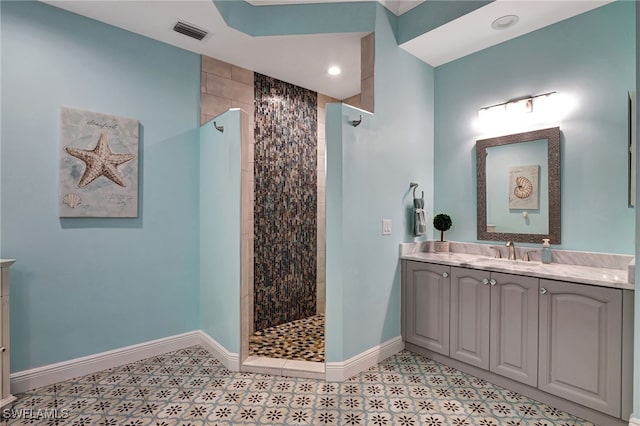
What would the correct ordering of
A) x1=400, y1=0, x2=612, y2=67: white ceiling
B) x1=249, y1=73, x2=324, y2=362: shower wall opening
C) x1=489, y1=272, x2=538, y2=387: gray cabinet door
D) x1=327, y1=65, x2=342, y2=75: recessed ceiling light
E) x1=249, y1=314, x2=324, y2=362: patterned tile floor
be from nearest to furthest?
x1=489, y1=272, x2=538, y2=387: gray cabinet door → x1=400, y1=0, x2=612, y2=67: white ceiling → x1=249, y1=314, x2=324, y2=362: patterned tile floor → x1=327, y1=65, x2=342, y2=75: recessed ceiling light → x1=249, y1=73, x2=324, y2=362: shower wall opening

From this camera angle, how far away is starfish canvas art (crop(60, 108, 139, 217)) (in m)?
2.31

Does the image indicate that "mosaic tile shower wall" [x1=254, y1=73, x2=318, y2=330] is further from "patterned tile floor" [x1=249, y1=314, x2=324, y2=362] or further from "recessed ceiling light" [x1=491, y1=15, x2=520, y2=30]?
"recessed ceiling light" [x1=491, y1=15, x2=520, y2=30]

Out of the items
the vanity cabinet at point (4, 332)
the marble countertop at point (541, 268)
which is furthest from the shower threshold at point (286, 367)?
the vanity cabinet at point (4, 332)

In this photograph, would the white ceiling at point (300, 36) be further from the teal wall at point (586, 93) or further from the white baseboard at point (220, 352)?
the white baseboard at point (220, 352)

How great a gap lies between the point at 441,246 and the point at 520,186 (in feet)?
2.67

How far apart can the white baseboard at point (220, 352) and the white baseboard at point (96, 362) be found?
1 centimetres

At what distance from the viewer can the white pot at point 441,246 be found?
2.96 m

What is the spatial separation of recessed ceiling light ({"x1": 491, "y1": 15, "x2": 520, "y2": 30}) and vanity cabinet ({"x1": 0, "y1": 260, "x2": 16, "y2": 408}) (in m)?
3.68

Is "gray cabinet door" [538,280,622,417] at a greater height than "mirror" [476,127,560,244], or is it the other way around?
"mirror" [476,127,560,244]

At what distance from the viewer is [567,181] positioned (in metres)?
2.38

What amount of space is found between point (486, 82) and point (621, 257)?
1682 mm

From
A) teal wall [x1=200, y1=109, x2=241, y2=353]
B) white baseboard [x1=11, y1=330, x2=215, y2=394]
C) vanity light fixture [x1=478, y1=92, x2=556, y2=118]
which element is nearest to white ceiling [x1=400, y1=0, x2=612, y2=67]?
vanity light fixture [x1=478, y1=92, x2=556, y2=118]

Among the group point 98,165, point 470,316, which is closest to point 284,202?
point 98,165

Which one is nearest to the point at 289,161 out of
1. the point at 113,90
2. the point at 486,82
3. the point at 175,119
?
the point at 175,119
